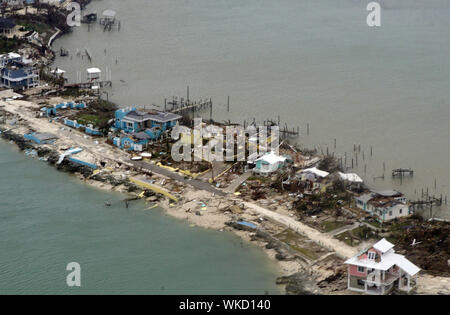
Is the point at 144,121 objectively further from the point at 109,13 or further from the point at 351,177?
the point at 109,13

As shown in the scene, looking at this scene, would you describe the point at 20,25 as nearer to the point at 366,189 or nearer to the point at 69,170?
the point at 69,170

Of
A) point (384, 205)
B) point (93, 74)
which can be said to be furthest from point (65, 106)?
point (384, 205)

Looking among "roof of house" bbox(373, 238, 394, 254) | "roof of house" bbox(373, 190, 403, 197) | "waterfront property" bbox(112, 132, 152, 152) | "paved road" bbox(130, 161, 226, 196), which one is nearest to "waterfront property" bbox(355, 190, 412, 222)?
"roof of house" bbox(373, 190, 403, 197)

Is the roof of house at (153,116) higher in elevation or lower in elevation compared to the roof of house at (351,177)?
higher

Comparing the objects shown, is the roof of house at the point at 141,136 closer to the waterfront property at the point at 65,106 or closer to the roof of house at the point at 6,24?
the waterfront property at the point at 65,106

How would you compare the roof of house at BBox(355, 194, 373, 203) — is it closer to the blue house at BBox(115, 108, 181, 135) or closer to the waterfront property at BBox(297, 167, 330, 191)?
the waterfront property at BBox(297, 167, 330, 191)

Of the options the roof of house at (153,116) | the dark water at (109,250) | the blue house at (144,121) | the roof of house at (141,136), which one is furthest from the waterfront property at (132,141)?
the dark water at (109,250)

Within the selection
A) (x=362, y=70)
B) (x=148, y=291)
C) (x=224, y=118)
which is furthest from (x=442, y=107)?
(x=148, y=291)

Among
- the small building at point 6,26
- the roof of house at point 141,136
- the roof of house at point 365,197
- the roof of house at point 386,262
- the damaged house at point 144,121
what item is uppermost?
the small building at point 6,26
